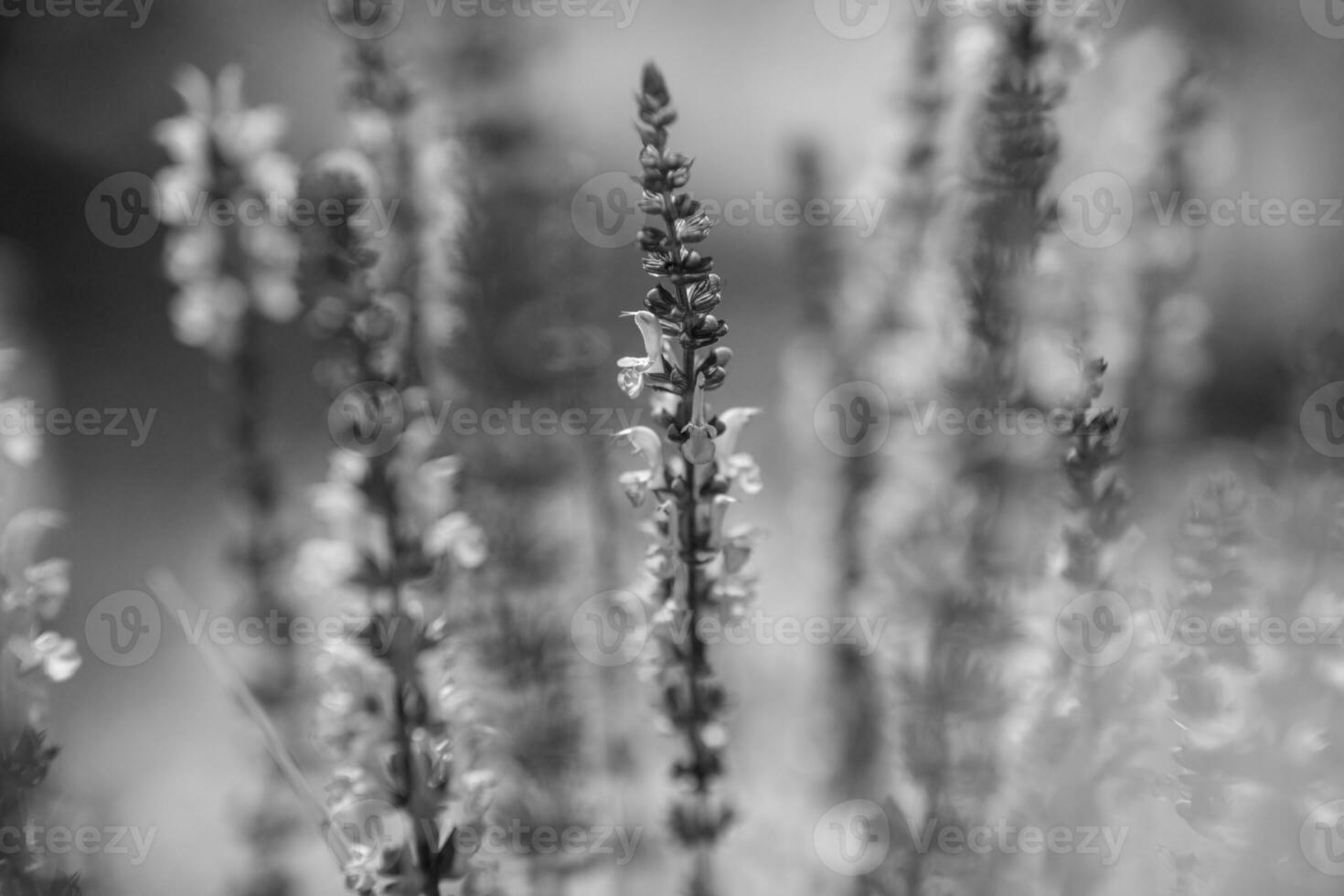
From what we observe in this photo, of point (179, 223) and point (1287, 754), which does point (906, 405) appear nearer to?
point (1287, 754)

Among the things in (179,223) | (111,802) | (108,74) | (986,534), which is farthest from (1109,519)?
(108,74)

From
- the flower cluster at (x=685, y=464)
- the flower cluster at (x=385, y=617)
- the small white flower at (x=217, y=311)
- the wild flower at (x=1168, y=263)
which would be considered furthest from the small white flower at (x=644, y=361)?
the wild flower at (x=1168, y=263)

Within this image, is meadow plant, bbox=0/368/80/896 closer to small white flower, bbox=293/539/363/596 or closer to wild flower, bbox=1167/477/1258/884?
small white flower, bbox=293/539/363/596

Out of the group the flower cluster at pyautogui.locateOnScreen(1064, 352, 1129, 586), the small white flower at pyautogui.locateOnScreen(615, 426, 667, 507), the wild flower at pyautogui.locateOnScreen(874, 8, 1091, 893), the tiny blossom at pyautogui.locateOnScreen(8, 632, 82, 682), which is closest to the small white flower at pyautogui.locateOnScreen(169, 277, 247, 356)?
the tiny blossom at pyautogui.locateOnScreen(8, 632, 82, 682)

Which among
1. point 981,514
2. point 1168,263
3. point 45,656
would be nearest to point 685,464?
point 981,514

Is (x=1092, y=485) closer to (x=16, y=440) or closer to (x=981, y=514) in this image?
(x=981, y=514)

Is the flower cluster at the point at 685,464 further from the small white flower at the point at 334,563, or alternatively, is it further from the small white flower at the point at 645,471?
the small white flower at the point at 334,563
